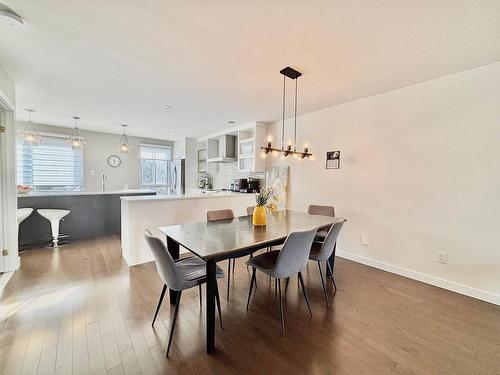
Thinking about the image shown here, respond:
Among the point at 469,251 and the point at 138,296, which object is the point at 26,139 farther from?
the point at 469,251

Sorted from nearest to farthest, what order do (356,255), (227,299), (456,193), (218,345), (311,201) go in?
(218,345) < (227,299) < (456,193) < (356,255) < (311,201)

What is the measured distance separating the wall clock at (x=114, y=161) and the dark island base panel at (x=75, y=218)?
2045 mm

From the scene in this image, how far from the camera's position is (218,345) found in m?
1.63

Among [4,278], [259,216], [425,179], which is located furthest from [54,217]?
[425,179]

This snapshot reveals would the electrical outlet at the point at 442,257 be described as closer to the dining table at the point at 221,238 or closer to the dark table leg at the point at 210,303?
the dining table at the point at 221,238

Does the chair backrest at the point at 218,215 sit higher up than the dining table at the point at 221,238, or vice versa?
the chair backrest at the point at 218,215

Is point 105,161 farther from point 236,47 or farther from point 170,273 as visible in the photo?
point 170,273

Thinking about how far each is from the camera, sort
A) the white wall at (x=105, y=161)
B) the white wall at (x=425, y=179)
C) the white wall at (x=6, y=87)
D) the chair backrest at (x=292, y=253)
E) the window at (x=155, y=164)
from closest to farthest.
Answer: the chair backrest at (x=292, y=253) < the white wall at (x=425, y=179) < the white wall at (x=6, y=87) < the white wall at (x=105, y=161) < the window at (x=155, y=164)

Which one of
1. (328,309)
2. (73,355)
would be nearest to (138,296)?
(73,355)

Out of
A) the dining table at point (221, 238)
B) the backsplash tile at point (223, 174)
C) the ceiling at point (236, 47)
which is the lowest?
the dining table at point (221, 238)

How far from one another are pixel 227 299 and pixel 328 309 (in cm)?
102

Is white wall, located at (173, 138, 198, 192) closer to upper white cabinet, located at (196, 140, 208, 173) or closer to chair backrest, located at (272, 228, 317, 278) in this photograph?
upper white cabinet, located at (196, 140, 208, 173)

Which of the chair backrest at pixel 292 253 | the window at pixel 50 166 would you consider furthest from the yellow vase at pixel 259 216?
the window at pixel 50 166

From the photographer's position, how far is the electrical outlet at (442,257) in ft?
8.30
